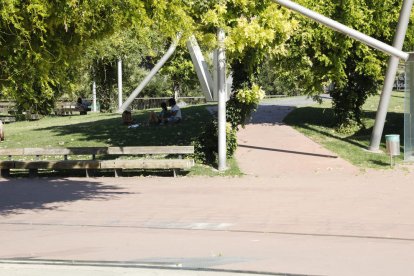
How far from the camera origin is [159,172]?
16.9 metres

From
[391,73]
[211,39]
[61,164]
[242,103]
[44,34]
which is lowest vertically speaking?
[61,164]

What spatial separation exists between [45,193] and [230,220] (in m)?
5.46

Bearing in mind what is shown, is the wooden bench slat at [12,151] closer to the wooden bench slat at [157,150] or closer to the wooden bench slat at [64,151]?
the wooden bench slat at [64,151]

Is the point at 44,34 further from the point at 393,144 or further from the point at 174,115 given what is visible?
the point at 174,115

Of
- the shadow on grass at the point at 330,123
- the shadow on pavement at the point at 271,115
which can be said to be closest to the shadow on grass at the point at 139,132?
the shadow on pavement at the point at 271,115

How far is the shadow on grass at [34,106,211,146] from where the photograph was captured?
20.6 meters

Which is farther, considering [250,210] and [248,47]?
[248,47]

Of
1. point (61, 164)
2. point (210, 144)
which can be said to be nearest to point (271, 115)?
point (210, 144)

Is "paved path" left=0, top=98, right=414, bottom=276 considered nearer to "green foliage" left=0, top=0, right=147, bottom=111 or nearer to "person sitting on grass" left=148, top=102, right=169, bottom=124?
"green foliage" left=0, top=0, right=147, bottom=111

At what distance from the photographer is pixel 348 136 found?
71.1 ft

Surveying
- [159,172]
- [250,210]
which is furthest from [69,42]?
[159,172]

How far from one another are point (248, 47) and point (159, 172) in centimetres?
421

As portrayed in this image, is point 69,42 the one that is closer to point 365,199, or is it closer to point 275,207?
point 275,207

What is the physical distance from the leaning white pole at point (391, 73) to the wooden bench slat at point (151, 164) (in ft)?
20.0
